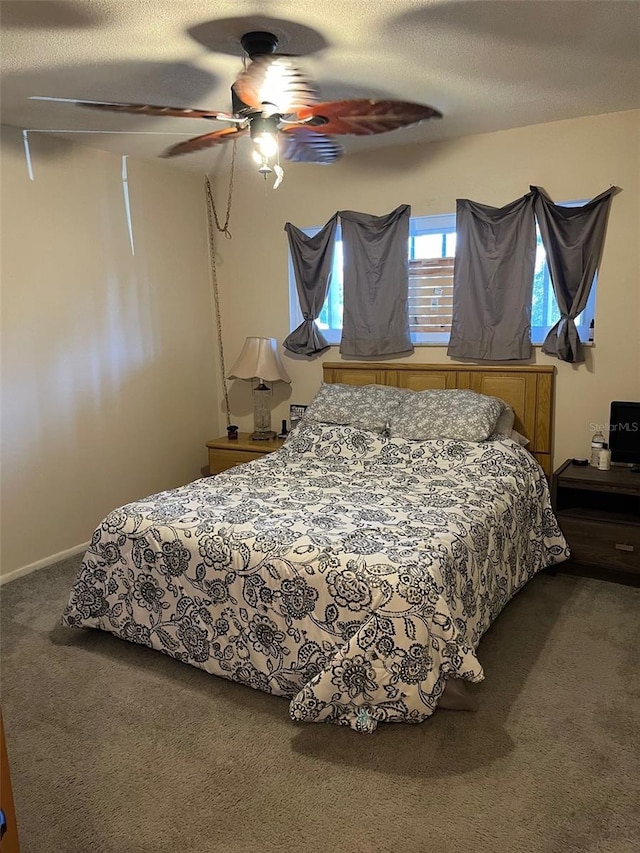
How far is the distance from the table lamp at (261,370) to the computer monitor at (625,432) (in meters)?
2.12

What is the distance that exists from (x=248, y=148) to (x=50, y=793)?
3421 millimetres

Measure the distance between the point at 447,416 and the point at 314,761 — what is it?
6.56 feet

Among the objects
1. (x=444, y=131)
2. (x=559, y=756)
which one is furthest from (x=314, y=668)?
(x=444, y=131)

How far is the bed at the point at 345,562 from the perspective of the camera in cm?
217

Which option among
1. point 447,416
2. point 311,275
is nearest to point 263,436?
point 311,275

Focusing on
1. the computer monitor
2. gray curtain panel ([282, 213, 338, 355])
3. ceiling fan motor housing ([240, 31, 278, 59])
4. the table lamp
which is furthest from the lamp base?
ceiling fan motor housing ([240, 31, 278, 59])

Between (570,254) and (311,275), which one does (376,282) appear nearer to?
(311,275)

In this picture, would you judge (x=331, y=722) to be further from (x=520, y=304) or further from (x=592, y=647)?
(x=520, y=304)

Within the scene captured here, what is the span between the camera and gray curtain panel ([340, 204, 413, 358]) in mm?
4047

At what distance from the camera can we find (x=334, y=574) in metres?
2.24

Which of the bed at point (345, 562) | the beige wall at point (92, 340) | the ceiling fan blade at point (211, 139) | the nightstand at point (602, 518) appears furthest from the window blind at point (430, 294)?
the ceiling fan blade at point (211, 139)

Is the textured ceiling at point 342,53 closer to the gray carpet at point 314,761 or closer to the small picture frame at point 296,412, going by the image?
the small picture frame at point 296,412

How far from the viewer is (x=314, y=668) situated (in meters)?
2.28

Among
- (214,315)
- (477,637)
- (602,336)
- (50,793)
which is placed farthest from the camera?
(214,315)
